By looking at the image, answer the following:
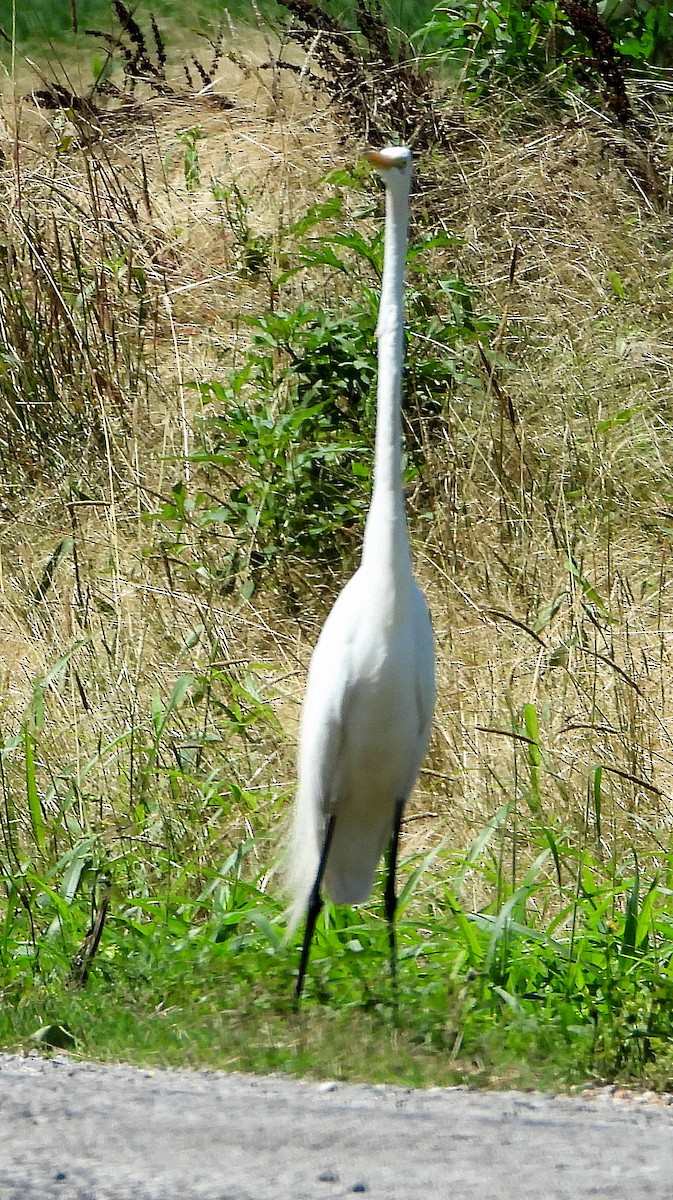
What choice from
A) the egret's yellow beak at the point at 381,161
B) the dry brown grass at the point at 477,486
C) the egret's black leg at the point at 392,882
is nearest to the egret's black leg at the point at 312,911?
the egret's black leg at the point at 392,882

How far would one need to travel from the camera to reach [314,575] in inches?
256

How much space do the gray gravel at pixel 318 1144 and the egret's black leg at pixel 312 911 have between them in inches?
27.4

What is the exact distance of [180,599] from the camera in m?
6.02

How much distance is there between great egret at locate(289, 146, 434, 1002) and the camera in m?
3.99

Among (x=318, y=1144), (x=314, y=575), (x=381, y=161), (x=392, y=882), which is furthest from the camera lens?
(x=314, y=575)

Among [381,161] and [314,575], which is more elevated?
[381,161]

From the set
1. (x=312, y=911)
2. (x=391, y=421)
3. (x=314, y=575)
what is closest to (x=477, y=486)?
(x=314, y=575)

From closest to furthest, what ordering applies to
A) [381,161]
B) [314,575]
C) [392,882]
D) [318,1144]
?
[318,1144] → [381,161] → [392,882] → [314,575]

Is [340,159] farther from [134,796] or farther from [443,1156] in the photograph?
[443,1156]

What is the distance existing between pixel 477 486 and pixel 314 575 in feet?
2.55

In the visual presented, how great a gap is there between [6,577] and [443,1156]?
444 cm

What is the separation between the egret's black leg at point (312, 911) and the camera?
3.91 metres

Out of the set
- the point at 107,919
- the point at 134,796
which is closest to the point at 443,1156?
the point at 107,919

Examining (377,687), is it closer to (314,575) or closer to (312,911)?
(312,911)
